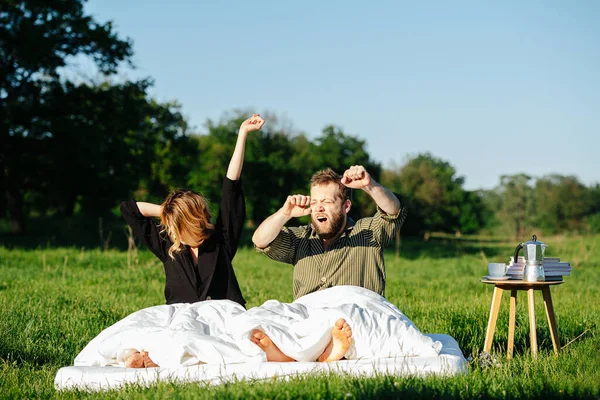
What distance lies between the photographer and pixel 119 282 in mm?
12484

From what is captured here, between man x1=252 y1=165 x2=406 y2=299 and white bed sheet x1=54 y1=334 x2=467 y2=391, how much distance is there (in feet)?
3.86

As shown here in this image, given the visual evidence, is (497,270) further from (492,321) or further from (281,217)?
(281,217)

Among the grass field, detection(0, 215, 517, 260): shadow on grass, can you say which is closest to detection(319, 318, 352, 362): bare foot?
the grass field

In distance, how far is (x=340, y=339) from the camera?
4.99m

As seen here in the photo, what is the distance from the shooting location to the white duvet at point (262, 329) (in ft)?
16.2

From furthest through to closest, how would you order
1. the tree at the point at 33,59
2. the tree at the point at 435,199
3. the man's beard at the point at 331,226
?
the tree at the point at 435,199, the tree at the point at 33,59, the man's beard at the point at 331,226

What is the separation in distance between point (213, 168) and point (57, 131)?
3442cm

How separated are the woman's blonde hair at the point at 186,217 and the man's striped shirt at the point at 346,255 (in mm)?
565

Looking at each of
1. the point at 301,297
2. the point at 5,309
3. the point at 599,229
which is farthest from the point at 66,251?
the point at 599,229

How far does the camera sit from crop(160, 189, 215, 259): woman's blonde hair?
5809 mm

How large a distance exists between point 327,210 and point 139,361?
6.42ft

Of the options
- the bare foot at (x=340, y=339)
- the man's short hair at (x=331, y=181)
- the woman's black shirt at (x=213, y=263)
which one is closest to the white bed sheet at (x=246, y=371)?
the bare foot at (x=340, y=339)

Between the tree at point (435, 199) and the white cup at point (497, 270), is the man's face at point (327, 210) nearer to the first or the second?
the white cup at point (497, 270)

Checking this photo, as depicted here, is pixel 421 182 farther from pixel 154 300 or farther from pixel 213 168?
pixel 154 300
